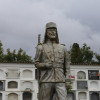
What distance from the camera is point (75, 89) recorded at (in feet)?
151

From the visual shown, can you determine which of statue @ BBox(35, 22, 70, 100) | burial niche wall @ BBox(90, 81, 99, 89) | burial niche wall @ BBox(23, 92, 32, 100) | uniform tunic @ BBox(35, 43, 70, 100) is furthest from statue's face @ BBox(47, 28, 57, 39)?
burial niche wall @ BBox(90, 81, 99, 89)

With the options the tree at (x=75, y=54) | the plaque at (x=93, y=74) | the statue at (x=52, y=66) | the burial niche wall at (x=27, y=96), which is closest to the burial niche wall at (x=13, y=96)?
the burial niche wall at (x=27, y=96)

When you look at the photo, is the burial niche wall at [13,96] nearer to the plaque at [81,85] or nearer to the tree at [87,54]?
the plaque at [81,85]

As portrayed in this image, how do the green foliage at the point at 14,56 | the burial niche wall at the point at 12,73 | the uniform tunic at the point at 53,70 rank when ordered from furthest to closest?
the green foliage at the point at 14,56 < the burial niche wall at the point at 12,73 < the uniform tunic at the point at 53,70

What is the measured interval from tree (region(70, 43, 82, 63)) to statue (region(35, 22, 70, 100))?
4719cm

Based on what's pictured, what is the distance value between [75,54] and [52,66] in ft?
160

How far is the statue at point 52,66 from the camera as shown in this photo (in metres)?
7.39

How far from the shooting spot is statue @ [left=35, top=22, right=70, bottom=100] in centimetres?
739

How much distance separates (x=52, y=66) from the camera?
7.55 m

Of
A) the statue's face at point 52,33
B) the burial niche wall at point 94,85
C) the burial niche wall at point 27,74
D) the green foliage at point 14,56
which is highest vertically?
the green foliage at point 14,56

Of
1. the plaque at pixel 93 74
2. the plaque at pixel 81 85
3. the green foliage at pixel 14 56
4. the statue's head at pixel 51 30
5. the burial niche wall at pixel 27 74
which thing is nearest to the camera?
the statue's head at pixel 51 30

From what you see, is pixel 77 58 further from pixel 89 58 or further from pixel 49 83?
pixel 49 83

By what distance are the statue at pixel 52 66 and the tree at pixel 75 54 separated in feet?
155

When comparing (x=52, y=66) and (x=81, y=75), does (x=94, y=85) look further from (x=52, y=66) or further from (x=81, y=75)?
(x=52, y=66)
